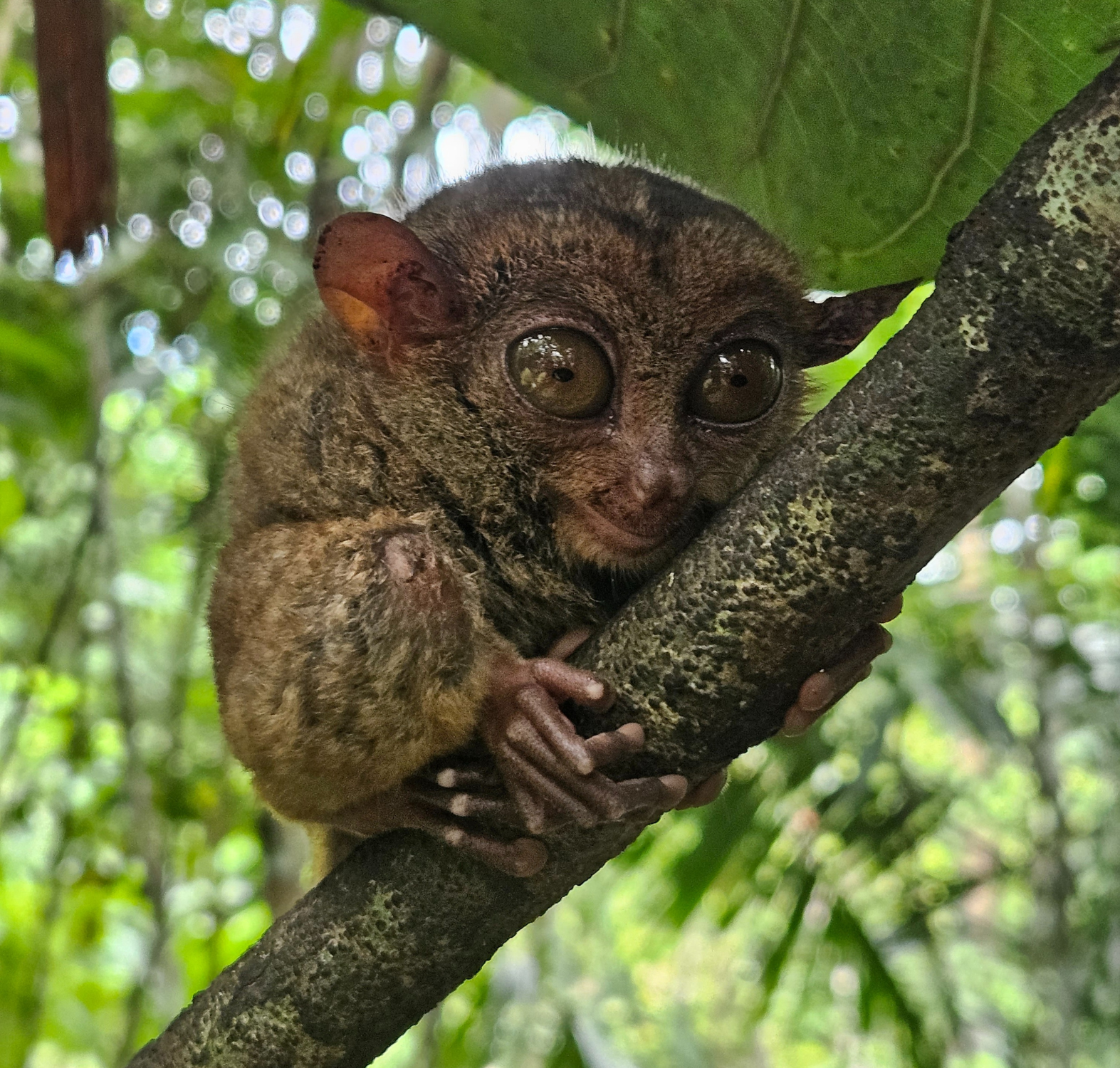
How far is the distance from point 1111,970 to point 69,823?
3.82 metres

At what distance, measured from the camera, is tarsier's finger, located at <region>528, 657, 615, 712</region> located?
1.33 meters

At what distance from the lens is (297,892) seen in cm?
399

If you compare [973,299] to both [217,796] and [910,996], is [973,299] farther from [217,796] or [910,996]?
[217,796]

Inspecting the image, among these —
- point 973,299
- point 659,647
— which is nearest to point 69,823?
point 659,647

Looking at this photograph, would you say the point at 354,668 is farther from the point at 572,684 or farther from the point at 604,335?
the point at 604,335

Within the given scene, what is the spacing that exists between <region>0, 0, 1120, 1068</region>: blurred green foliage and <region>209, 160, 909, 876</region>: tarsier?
63 cm

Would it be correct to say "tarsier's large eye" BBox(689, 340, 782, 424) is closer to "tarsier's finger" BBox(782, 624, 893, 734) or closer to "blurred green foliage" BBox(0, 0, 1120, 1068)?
"tarsier's finger" BBox(782, 624, 893, 734)

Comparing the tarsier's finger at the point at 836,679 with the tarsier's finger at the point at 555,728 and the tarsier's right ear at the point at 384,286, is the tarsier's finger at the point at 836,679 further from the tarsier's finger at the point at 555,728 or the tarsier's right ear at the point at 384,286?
the tarsier's right ear at the point at 384,286

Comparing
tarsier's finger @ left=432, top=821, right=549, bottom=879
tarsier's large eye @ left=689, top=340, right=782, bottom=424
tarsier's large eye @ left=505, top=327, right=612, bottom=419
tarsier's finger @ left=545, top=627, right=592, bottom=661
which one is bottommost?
tarsier's finger @ left=432, top=821, right=549, bottom=879

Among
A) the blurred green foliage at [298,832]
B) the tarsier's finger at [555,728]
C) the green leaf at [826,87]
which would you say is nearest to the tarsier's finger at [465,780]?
the tarsier's finger at [555,728]

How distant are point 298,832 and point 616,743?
300cm

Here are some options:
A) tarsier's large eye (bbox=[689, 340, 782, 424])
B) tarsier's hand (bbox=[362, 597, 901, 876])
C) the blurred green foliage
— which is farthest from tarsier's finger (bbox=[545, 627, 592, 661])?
the blurred green foliage

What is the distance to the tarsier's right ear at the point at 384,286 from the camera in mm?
1713

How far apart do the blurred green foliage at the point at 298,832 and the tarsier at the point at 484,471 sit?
63cm
